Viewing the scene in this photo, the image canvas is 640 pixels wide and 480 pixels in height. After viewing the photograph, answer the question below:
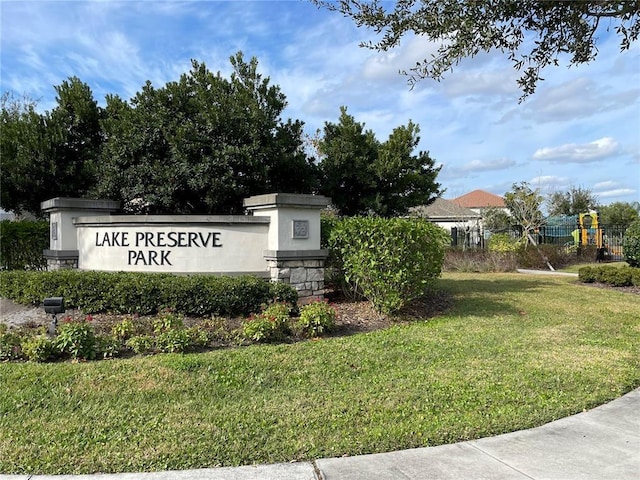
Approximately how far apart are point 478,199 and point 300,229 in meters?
56.8

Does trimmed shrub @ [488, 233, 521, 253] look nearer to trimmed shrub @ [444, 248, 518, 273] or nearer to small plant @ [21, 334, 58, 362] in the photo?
trimmed shrub @ [444, 248, 518, 273]

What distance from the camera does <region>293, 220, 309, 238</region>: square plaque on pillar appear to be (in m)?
8.51

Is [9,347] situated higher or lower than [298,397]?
higher

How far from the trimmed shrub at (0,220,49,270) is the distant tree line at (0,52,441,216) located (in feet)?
4.57

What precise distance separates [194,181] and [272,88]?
3202mm

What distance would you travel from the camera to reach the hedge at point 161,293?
23.5 ft

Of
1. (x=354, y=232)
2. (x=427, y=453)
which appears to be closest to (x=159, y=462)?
(x=427, y=453)

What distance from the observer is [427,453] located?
3.42 metres

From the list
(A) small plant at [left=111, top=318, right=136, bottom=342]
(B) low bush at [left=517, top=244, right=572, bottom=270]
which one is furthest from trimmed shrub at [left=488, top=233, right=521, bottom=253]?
(A) small plant at [left=111, top=318, right=136, bottom=342]

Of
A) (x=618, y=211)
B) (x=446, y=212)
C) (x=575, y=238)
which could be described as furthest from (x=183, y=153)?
(x=618, y=211)

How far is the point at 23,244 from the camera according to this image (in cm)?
1191

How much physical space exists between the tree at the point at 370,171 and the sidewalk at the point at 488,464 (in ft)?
36.3

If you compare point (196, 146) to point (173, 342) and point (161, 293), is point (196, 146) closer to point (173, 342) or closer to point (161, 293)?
point (161, 293)

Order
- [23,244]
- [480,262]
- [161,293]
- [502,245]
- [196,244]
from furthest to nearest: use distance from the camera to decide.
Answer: [502,245] < [480,262] < [23,244] < [196,244] < [161,293]
